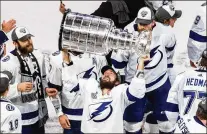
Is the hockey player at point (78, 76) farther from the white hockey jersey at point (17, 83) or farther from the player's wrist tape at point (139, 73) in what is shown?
the player's wrist tape at point (139, 73)

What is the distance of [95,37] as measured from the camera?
12.6 feet

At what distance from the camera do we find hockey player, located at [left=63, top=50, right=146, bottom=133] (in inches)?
174

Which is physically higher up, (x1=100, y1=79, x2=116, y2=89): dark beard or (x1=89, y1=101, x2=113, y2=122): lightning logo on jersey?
(x1=100, y1=79, x2=116, y2=89): dark beard

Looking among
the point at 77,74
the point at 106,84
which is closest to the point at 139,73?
the point at 106,84

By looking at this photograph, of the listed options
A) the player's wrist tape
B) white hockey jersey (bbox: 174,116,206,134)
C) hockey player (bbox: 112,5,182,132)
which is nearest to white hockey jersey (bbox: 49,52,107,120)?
hockey player (bbox: 112,5,182,132)

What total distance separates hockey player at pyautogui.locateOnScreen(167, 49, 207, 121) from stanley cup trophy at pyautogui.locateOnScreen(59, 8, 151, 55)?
27.9 inches

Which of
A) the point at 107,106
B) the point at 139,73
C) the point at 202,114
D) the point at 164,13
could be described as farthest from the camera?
the point at 164,13

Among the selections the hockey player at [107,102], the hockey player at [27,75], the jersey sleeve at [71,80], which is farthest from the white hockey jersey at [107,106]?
the hockey player at [27,75]

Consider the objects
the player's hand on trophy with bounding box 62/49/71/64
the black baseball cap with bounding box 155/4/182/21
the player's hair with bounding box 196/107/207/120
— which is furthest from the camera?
the black baseball cap with bounding box 155/4/182/21

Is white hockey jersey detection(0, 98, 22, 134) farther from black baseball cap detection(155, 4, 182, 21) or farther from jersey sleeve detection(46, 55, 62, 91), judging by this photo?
black baseball cap detection(155, 4, 182, 21)

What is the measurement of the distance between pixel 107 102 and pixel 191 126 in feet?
2.44

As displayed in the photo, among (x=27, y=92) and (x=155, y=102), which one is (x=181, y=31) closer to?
(x=155, y=102)

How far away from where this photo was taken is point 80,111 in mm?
4895

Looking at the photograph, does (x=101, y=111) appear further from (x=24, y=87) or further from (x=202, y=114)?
(x=202, y=114)
